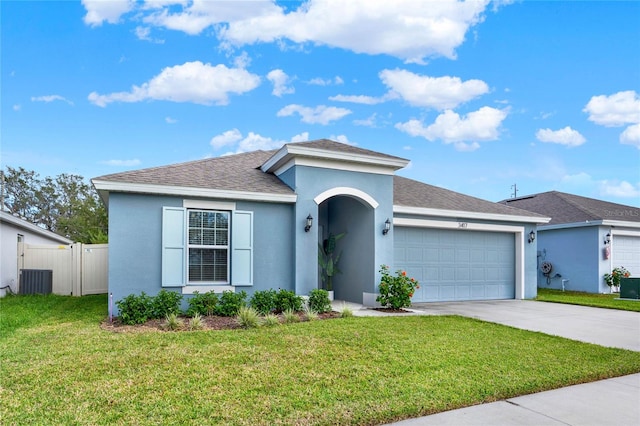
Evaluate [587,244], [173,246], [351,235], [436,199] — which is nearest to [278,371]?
[173,246]

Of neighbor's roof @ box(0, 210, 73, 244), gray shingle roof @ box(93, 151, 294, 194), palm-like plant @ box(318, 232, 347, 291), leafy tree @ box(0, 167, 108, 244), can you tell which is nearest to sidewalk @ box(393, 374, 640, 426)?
Answer: gray shingle roof @ box(93, 151, 294, 194)

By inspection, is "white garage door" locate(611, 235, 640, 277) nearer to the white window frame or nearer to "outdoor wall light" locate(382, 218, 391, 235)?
"outdoor wall light" locate(382, 218, 391, 235)

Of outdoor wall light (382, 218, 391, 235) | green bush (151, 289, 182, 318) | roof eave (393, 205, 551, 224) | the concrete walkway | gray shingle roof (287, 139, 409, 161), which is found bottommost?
the concrete walkway

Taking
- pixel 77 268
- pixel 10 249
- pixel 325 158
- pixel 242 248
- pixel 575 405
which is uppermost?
pixel 325 158

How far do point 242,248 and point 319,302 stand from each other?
209 centimetres

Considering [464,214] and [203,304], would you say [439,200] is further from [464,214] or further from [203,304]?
[203,304]

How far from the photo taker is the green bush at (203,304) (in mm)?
8930

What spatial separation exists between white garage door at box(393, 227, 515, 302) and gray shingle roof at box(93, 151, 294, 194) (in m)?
4.15

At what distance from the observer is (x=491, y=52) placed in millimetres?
14297

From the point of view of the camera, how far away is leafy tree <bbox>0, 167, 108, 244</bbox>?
30953 mm

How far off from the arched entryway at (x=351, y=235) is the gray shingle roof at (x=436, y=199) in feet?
3.89

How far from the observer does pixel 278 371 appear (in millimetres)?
5094

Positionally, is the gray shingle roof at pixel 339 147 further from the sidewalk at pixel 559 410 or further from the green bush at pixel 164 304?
the sidewalk at pixel 559 410

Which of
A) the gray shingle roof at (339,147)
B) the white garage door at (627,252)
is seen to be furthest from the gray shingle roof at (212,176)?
the white garage door at (627,252)
